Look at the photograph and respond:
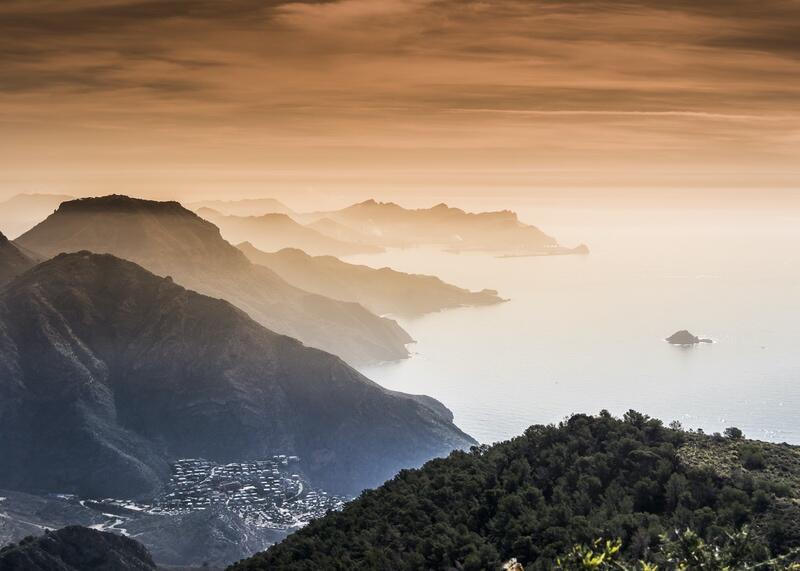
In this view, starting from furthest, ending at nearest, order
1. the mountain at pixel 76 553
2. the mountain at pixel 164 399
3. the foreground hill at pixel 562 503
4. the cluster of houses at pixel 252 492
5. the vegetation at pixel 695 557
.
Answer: the mountain at pixel 164 399
the cluster of houses at pixel 252 492
the mountain at pixel 76 553
the foreground hill at pixel 562 503
the vegetation at pixel 695 557

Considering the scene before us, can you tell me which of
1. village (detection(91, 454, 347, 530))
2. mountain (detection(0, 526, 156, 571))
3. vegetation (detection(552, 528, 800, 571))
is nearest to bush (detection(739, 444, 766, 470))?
vegetation (detection(552, 528, 800, 571))

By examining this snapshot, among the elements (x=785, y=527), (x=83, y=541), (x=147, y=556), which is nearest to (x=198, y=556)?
(x=147, y=556)

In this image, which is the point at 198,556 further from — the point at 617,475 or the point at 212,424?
the point at 617,475

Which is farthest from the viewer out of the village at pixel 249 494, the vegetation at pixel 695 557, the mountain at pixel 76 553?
the village at pixel 249 494

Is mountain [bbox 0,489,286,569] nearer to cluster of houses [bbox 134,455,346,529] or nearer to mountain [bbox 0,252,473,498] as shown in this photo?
cluster of houses [bbox 134,455,346,529]

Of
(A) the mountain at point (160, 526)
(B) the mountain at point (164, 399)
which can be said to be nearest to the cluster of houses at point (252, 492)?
(B) the mountain at point (164, 399)

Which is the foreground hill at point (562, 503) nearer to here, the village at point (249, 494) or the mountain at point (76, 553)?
the mountain at point (76, 553)

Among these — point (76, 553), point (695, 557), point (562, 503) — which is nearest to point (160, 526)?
point (76, 553)
